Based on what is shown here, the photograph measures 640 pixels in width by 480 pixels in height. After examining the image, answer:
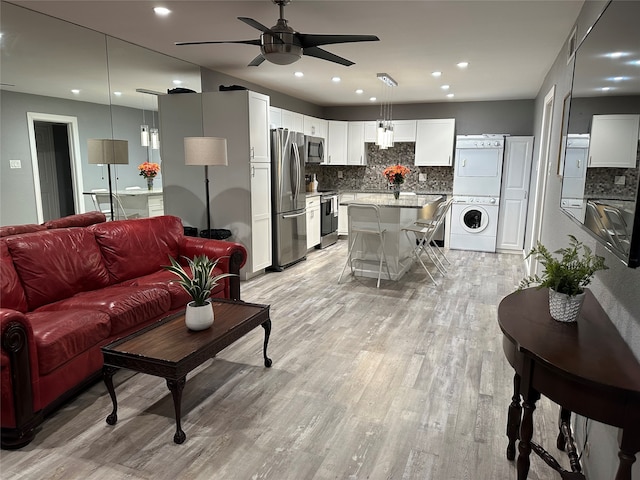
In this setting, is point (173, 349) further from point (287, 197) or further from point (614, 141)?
point (287, 197)

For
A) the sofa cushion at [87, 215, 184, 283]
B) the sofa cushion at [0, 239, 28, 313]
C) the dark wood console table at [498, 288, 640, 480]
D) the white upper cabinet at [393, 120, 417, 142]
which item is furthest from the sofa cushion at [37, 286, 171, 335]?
the white upper cabinet at [393, 120, 417, 142]

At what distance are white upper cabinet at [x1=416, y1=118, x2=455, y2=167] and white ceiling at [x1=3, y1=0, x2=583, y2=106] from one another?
6.20ft

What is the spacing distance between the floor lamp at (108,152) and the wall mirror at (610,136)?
381 centimetres

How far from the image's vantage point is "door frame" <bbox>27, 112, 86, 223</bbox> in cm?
336

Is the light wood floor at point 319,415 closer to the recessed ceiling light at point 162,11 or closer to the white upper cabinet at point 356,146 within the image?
the recessed ceiling light at point 162,11

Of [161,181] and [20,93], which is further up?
[20,93]

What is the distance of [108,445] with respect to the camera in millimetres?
2135

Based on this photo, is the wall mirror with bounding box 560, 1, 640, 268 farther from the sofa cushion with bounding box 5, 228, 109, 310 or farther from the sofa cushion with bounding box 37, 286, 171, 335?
the sofa cushion with bounding box 5, 228, 109, 310

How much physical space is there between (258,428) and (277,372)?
25.0 inches

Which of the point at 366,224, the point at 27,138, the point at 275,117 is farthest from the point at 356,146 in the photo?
the point at 27,138

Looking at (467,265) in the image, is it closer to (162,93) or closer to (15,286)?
(162,93)

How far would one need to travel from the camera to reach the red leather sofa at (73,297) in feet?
6.84

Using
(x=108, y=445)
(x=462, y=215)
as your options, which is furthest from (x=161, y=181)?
(x=462, y=215)

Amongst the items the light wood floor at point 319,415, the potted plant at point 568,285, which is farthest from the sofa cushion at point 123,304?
the potted plant at point 568,285
